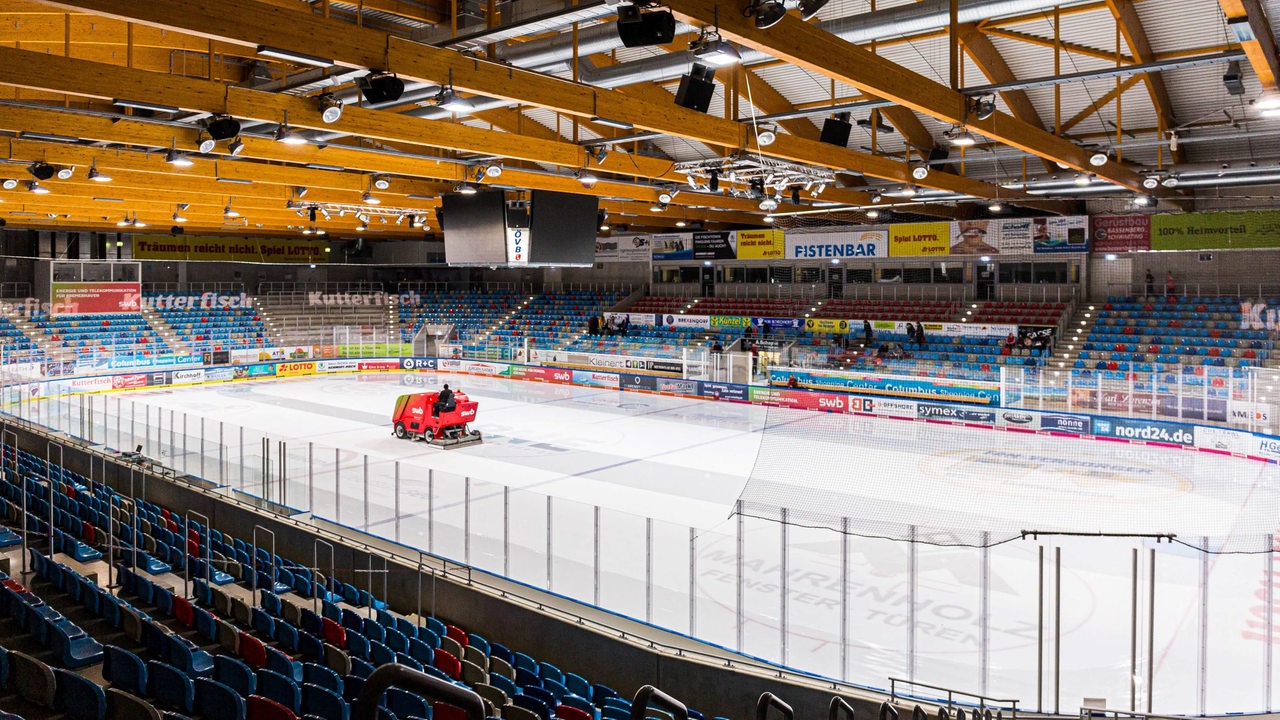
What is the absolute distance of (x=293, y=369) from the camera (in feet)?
128

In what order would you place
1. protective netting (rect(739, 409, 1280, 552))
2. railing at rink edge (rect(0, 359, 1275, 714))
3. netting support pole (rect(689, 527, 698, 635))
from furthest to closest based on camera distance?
protective netting (rect(739, 409, 1280, 552)) < netting support pole (rect(689, 527, 698, 635)) < railing at rink edge (rect(0, 359, 1275, 714))

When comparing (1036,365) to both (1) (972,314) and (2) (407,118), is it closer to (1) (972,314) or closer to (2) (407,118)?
(1) (972,314)

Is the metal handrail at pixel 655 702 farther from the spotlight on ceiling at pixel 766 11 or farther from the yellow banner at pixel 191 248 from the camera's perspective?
the yellow banner at pixel 191 248

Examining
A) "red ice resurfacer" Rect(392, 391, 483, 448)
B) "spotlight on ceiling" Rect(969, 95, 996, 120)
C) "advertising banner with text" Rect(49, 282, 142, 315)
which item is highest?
"spotlight on ceiling" Rect(969, 95, 996, 120)

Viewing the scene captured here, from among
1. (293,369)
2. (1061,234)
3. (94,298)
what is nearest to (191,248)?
(94,298)

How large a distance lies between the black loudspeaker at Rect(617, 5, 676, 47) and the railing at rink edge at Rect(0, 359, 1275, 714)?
187 inches

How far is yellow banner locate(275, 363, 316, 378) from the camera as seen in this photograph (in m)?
38.6

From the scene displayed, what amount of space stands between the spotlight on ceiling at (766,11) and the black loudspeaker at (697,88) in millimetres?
2951

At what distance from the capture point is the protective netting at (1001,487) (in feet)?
48.4

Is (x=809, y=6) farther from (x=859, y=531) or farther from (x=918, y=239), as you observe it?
(x=918, y=239)

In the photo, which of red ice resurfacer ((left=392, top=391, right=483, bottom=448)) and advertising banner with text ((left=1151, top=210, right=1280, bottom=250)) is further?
advertising banner with text ((left=1151, top=210, right=1280, bottom=250))

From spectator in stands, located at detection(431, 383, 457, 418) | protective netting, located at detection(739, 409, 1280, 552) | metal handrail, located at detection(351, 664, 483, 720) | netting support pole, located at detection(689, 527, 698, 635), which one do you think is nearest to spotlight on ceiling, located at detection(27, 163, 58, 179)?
spectator in stands, located at detection(431, 383, 457, 418)

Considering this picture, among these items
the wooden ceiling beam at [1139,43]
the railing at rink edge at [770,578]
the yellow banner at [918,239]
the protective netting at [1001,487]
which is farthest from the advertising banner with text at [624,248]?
the railing at rink edge at [770,578]

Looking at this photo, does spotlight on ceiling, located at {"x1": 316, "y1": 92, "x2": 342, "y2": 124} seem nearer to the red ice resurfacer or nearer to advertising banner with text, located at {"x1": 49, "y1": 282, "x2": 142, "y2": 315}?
the red ice resurfacer
